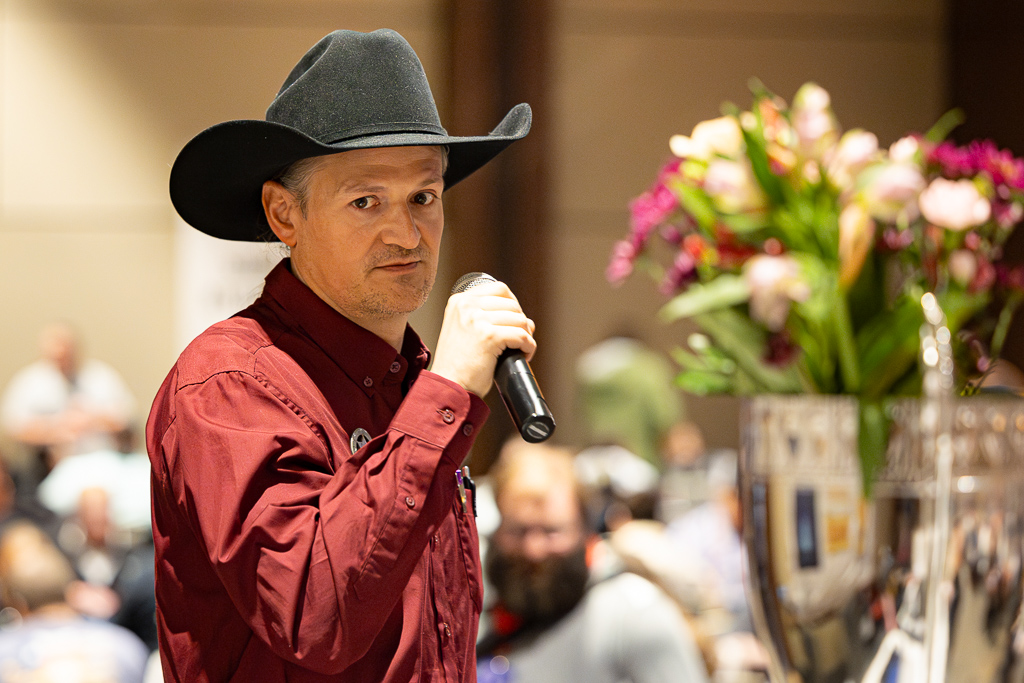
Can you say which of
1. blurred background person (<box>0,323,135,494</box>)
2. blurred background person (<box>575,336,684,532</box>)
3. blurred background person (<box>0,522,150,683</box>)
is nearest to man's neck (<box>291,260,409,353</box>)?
blurred background person (<box>0,522,150,683</box>)

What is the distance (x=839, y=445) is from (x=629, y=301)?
155 inches

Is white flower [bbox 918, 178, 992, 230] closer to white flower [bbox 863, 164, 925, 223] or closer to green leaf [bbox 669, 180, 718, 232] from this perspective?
white flower [bbox 863, 164, 925, 223]

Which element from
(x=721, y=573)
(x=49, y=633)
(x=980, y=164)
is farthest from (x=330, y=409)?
(x=721, y=573)

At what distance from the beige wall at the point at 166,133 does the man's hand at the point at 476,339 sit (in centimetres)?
409

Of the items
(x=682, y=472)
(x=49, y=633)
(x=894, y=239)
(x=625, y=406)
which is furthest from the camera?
(x=625, y=406)

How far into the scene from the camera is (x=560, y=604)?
→ 238 centimetres

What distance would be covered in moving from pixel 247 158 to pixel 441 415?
1.13 feet

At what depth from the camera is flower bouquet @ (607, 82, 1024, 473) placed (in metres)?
1.48

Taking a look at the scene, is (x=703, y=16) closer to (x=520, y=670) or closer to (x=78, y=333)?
(x=78, y=333)

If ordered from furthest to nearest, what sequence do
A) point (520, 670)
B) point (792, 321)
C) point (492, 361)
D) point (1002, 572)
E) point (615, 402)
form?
point (615, 402) < point (520, 670) < point (792, 321) < point (1002, 572) < point (492, 361)

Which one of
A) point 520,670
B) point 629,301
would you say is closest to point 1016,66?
point 629,301

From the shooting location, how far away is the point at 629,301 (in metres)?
5.36

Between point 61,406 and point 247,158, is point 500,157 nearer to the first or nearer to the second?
point 61,406

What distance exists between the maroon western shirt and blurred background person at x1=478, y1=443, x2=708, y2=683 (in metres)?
1.17
